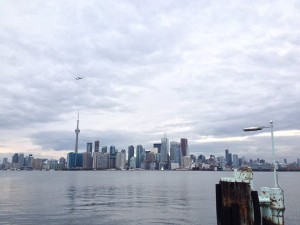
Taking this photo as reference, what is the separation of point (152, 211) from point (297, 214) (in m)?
23.5

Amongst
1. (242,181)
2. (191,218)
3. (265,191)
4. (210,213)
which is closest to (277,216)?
(265,191)

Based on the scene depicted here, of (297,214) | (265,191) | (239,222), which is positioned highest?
(265,191)

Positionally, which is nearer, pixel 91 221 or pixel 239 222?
pixel 239 222

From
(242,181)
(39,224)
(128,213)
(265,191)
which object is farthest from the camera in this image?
(128,213)

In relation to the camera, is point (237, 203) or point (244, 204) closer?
point (244, 204)

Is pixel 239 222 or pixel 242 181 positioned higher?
pixel 242 181

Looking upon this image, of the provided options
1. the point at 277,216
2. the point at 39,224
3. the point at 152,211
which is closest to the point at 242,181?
the point at 277,216

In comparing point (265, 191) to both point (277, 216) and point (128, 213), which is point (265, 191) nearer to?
point (277, 216)

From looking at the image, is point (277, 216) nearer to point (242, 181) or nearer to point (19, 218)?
point (242, 181)

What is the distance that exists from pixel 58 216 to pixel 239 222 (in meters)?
33.4

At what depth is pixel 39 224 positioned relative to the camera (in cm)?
4066

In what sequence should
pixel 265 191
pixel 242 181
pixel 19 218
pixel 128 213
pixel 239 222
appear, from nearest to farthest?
pixel 239 222 < pixel 242 181 < pixel 265 191 < pixel 19 218 < pixel 128 213

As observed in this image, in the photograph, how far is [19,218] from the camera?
148 ft

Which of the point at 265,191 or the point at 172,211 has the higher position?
the point at 265,191
